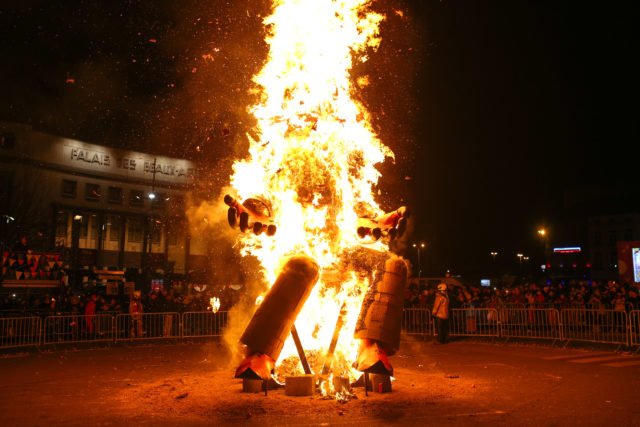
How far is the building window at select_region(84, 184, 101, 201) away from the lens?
→ 177 feet

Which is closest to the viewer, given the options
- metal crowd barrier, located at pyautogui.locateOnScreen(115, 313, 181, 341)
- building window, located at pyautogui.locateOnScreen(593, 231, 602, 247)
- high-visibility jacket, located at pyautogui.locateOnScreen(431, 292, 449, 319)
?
high-visibility jacket, located at pyautogui.locateOnScreen(431, 292, 449, 319)

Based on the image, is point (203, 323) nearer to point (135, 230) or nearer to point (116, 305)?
point (116, 305)

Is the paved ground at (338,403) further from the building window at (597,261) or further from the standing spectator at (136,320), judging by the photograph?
the building window at (597,261)

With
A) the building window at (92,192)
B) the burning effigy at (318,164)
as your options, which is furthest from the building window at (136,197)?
the burning effigy at (318,164)

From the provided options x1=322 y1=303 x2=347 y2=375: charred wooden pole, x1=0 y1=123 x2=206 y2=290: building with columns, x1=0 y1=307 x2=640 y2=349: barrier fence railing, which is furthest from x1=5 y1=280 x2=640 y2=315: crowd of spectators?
x1=0 y1=123 x2=206 y2=290: building with columns

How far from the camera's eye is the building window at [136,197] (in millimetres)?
57281

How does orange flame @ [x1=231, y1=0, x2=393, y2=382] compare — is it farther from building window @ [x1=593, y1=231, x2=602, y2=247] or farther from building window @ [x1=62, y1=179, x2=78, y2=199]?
building window @ [x1=593, y1=231, x2=602, y2=247]

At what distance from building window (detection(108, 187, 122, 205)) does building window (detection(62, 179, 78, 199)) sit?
3.42 meters

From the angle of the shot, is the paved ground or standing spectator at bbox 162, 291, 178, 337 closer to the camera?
the paved ground

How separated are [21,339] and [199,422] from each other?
12.0 m

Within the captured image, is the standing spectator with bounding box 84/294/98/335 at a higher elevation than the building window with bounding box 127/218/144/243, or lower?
lower

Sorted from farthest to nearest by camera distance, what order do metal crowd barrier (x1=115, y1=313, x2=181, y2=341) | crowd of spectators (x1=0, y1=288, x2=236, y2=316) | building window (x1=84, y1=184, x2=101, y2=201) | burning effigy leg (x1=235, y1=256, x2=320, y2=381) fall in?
1. building window (x1=84, y1=184, x2=101, y2=201)
2. crowd of spectators (x1=0, y1=288, x2=236, y2=316)
3. metal crowd barrier (x1=115, y1=313, x2=181, y2=341)
4. burning effigy leg (x1=235, y1=256, x2=320, y2=381)

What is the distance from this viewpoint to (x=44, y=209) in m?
49.9

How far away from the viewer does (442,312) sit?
63.7ft
